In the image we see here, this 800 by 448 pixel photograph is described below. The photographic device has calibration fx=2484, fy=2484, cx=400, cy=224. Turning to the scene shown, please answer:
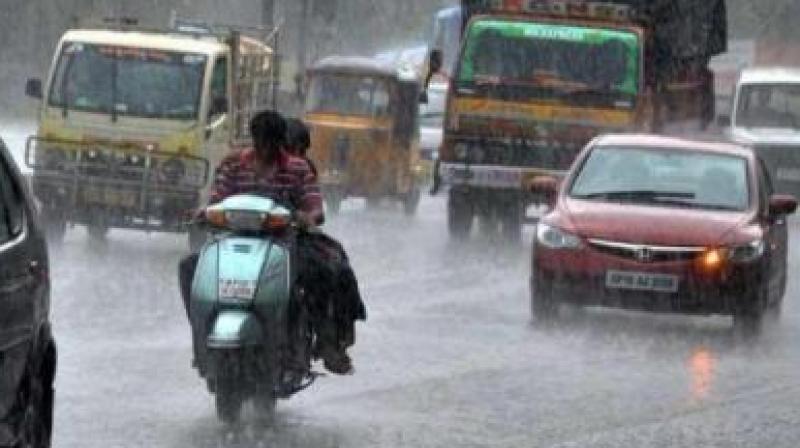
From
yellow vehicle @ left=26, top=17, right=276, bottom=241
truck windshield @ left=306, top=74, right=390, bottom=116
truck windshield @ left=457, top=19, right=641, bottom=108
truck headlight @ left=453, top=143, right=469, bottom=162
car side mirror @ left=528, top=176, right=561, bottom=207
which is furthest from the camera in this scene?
truck windshield @ left=306, top=74, right=390, bottom=116

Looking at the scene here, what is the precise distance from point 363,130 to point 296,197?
71.3ft

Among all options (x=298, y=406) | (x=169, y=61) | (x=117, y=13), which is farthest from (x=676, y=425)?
(x=117, y=13)

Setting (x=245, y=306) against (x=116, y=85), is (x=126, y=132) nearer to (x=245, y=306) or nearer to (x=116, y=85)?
(x=116, y=85)

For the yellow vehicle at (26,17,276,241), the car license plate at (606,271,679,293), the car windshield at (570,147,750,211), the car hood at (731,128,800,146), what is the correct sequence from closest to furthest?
the car license plate at (606,271,679,293) < the car windshield at (570,147,750,211) < the yellow vehicle at (26,17,276,241) < the car hood at (731,128,800,146)

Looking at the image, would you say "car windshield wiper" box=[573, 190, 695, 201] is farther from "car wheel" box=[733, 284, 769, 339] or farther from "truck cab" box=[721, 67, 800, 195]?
"truck cab" box=[721, 67, 800, 195]

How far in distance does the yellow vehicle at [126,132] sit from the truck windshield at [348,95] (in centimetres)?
960

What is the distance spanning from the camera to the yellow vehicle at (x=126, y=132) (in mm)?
24000

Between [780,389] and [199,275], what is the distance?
397 cm

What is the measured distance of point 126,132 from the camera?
24.1 metres

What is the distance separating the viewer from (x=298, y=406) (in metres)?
12.7

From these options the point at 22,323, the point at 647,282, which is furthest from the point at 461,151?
the point at 22,323

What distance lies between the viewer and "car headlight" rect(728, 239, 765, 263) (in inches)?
681

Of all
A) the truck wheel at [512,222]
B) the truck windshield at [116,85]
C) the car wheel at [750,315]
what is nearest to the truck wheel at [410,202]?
the truck wheel at [512,222]

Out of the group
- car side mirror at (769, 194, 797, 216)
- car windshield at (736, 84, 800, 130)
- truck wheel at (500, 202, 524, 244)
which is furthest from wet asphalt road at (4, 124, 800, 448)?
car windshield at (736, 84, 800, 130)
